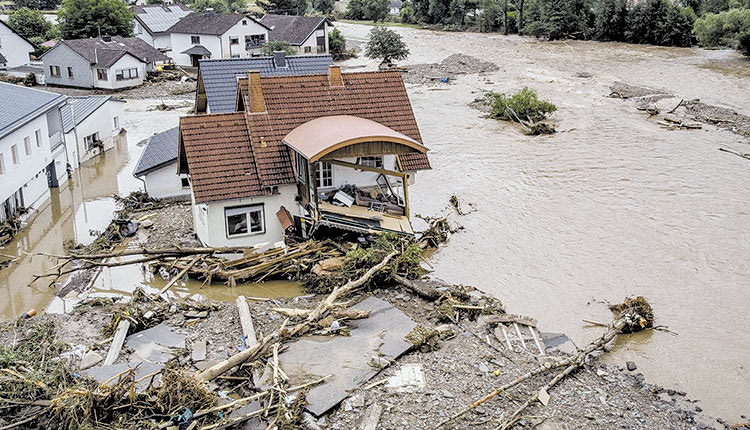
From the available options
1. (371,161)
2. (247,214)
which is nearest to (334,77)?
(371,161)

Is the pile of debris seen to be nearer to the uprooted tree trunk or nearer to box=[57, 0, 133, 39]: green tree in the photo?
box=[57, 0, 133, 39]: green tree

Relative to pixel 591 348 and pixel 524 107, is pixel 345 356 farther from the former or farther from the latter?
pixel 524 107

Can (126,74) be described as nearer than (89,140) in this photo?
No

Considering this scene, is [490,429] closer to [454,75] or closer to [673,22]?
[454,75]

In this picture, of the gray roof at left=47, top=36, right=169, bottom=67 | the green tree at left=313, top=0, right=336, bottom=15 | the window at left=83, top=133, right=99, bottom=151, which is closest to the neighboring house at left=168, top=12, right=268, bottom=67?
the gray roof at left=47, top=36, right=169, bottom=67

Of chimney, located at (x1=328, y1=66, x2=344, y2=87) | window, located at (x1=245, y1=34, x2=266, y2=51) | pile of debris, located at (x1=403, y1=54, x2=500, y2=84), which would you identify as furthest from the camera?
window, located at (x1=245, y1=34, x2=266, y2=51)

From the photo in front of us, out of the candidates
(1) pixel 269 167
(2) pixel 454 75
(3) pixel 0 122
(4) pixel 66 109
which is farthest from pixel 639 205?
(2) pixel 454 75

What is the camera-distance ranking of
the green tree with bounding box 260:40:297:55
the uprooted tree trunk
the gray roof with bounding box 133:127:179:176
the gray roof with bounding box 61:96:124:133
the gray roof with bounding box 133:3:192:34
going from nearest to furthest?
the uprooted tree trunk < the gray roof with bounding box 133:127:179:176 < the gray roof with bounding box 61:96:124:133 < the green tree with bounding box 260:40:297:55 < the gray roof with bounding box 133:3:192:34
